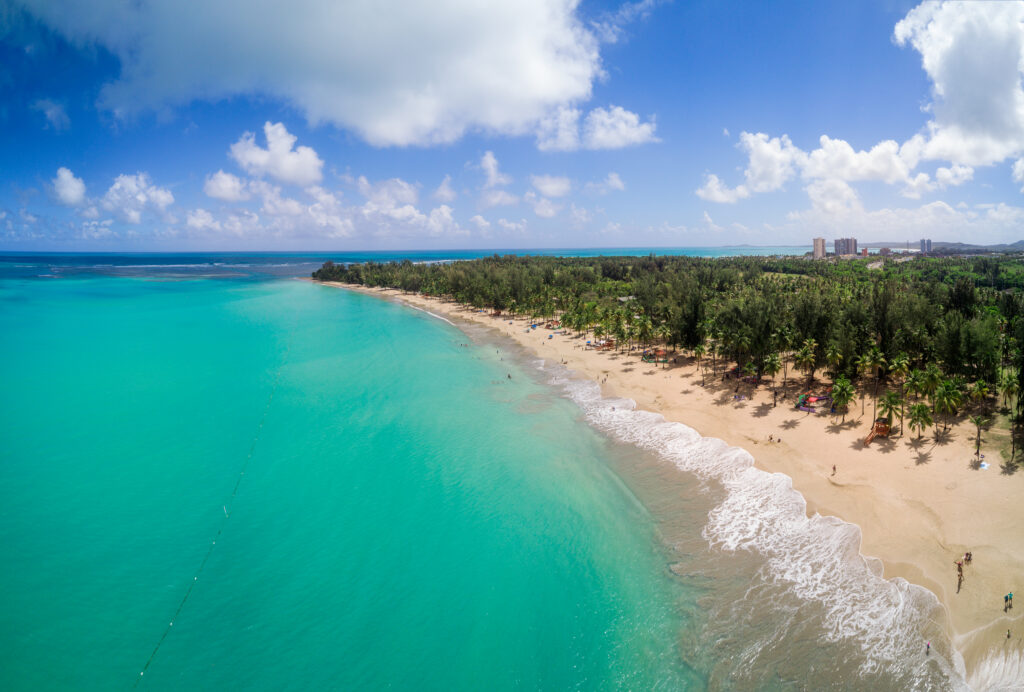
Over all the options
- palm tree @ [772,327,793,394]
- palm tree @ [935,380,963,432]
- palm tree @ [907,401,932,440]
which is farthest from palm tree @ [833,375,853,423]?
palm tree @ [772,327,793,394]

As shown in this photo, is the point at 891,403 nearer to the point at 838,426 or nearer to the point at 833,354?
the point at 838,426

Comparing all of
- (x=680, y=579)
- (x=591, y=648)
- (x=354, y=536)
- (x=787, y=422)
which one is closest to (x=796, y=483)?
Result: (x=787, y=422)

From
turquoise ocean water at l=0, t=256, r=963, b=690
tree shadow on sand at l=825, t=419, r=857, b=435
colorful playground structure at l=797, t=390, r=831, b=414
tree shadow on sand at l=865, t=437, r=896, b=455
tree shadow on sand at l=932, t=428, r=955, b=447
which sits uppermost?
colorful playground structure at l=797, t=390, r=831, b=414

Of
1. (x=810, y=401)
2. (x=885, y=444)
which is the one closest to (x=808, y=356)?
(x=810, y=401)

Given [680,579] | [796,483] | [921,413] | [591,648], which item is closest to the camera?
[591,648]

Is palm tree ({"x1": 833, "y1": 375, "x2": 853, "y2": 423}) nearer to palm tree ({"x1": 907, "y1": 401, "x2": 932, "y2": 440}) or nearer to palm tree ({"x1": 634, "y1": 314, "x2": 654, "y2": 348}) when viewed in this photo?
palm tree ({"x1": 907, "y1": 401, "x2": 932, "y2": 440})

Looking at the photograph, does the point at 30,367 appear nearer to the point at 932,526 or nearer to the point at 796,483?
the point at 796,483

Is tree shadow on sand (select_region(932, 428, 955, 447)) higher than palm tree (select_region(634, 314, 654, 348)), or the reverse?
palm tree (select_region(634, 314, 654, 348))

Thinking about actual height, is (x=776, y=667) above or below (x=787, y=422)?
below
